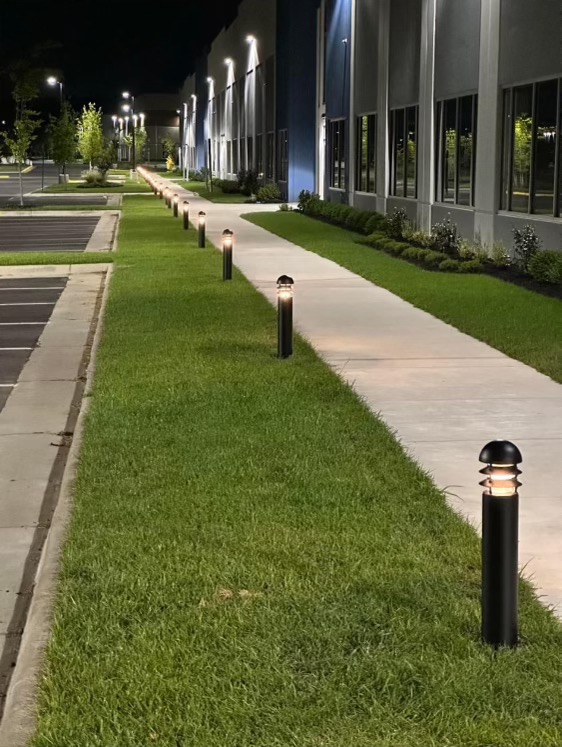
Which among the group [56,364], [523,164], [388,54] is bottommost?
[56,364]

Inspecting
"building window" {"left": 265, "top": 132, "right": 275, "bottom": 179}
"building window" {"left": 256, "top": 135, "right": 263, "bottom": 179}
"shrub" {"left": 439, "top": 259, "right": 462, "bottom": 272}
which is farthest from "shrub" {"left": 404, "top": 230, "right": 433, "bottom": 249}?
"building window" {"left": 256, "top": 135, "right": 263, "bottom": 179}

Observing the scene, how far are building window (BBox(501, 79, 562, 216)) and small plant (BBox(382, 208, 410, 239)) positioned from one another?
5833mm

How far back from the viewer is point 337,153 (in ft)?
139

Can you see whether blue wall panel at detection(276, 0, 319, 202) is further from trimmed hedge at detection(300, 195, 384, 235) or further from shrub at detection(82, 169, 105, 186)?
shrub at detection(82, 169, 105, 186)

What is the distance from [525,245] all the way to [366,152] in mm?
16405

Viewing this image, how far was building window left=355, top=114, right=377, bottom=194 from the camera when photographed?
34688 millimetres

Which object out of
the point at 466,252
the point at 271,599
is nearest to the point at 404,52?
the point at 466,252

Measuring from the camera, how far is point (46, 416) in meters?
9.48

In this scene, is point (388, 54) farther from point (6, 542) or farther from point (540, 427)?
point (6, 542)

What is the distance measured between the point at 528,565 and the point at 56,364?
22.9 ft

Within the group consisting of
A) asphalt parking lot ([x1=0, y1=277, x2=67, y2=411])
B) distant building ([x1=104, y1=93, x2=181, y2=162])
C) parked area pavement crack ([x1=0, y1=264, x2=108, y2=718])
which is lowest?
asphalt parking lot ([x1=0, y1=277, x2=67, y2=411])

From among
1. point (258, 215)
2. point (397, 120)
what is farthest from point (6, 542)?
point (258, 215)

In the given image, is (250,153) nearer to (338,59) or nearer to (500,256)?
(338,59)

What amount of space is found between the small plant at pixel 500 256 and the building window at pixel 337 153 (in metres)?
18.9
